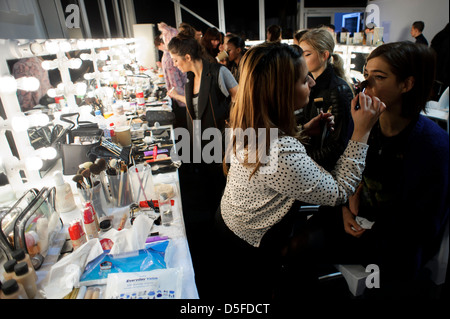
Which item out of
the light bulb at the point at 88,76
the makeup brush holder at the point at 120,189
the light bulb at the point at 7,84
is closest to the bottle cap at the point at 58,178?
the makeup brush holder at the point at 120,189

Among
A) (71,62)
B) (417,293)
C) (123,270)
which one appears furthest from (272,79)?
(71,62)

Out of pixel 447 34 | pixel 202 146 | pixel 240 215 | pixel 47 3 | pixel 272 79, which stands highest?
pixel 47 3

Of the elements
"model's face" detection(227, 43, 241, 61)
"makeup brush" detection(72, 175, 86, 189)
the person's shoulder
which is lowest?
"makeup brush" detection(72, 175, 86, 189)

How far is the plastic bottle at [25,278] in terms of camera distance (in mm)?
888

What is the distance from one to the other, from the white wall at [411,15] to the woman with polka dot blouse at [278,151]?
29cm

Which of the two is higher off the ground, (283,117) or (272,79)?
(272,79)

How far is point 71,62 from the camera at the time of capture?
7.43 ft

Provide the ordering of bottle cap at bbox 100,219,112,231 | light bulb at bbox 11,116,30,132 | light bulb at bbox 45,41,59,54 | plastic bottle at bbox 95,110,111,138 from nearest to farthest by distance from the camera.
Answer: bottle cap at bbox 100,219,112,231
light bulb at bbox 11,116,30,132
light bulb at bbox 45,41,59,54
plastic bottle at bbox 95,110,111,138

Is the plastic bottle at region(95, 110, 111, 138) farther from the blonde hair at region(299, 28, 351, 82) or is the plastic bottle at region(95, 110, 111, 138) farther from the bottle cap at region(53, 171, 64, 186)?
the blonde hair at region(299, 28, 351, 82)

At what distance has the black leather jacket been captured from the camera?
1402 mm

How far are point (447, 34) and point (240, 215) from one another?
95 cm

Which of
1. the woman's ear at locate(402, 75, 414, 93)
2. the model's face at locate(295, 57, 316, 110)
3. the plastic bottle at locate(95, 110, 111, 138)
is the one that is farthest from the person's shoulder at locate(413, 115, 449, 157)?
the plastic bottle at locate(95, 110, 111, 138)

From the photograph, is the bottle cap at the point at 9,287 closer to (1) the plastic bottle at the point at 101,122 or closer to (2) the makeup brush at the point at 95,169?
(2) the makeup brush at the point at 95,169

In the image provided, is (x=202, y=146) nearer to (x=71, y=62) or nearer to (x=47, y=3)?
(x=71, y=62)
